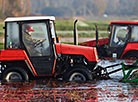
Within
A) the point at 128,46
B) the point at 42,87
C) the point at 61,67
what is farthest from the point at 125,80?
the point at 128,46

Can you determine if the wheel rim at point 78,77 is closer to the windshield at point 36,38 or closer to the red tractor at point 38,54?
the red tractor at point 38,54

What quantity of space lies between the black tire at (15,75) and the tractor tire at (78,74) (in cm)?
130

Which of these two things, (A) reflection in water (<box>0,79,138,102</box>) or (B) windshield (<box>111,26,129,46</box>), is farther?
(B) windshield (<box>111,26,129,46</box>)

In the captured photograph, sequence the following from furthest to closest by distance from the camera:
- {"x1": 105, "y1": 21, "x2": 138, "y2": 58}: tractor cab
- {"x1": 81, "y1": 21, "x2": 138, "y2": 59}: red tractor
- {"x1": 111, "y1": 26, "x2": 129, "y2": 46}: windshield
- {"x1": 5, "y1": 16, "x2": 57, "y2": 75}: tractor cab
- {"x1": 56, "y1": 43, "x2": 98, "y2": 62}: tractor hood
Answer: {"x1": 111, "y1": 26, "x2": 129, "y2": 46}: windshield
{"x1": 105, "y1": 21, "x2": 138, "y2": 58}: tractor cab
{"x1": 81, "y1": 21, "x2": 138, "y2": 59}: red tractor
{"x1": 56, "y1": 43, "x2": 98, "y2": 62}: tractor hood
{"x1": 5, "y1": 16, "x2": 57, "y2": 75}: tractor cab

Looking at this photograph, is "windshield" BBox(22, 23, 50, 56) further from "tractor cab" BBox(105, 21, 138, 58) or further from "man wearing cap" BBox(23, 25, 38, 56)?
"tractor cab" BBox(105, 21, 138, 58)

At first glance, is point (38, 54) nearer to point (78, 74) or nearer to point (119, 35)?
point (78, 74)

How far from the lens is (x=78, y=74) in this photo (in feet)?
32.4

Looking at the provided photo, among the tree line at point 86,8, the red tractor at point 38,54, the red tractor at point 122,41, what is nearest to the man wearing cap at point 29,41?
the red tractor at point 38,54

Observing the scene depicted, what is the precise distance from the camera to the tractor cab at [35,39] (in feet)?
31.9

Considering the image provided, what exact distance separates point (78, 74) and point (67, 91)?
1.13m

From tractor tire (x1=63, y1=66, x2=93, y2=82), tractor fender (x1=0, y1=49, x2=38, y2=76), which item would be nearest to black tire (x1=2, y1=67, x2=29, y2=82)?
tractor fender (x1=0, y1=49, x2=38, y2=76)

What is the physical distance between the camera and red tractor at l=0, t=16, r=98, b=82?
975 centimetres

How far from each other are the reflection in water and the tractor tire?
216 mm

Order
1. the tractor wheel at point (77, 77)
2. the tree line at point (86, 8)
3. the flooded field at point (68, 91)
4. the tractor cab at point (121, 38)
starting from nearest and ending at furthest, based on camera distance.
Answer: the flooded field at point (68, 91) < the tractor wheel at point (77, 77) < the tractor cab at point (121, 38) < the tree line at point (86, 8)
